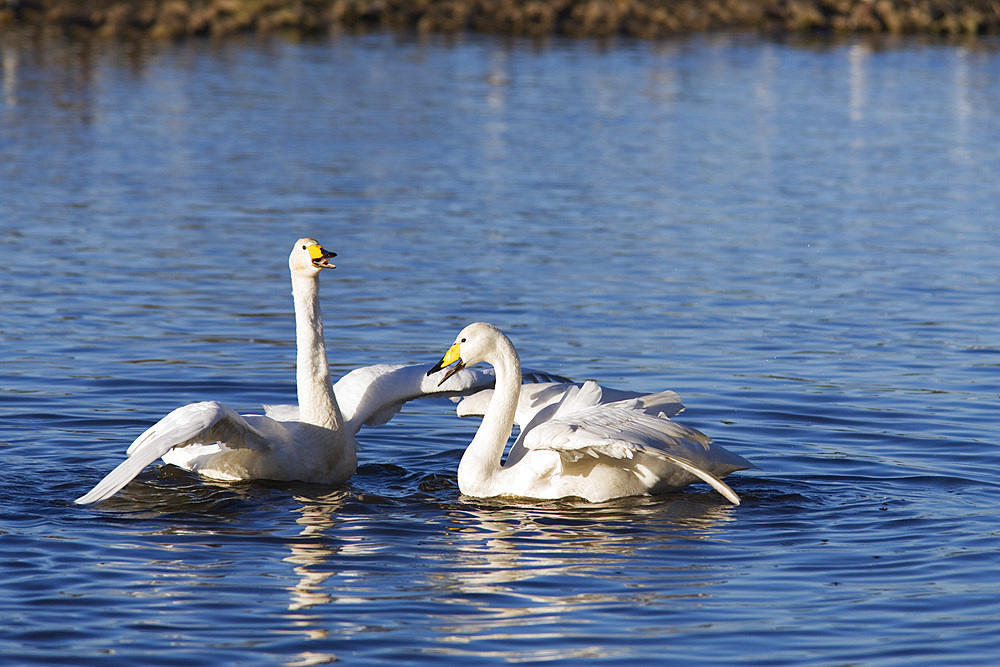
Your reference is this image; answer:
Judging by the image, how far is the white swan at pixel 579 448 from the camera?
9.27 m

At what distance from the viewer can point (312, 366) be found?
1007 centimetres

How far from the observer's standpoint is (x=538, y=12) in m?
57.2

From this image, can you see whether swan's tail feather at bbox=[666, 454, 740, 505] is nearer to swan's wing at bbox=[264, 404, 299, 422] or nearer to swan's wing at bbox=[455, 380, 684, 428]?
swan's wing at bbox=[455, 380, 684, 428]

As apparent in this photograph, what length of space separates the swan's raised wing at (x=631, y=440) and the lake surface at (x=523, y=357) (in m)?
0.32

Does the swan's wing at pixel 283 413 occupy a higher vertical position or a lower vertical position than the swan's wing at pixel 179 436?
lower

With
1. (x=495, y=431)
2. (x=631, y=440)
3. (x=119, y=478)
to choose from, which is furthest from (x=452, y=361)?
(x=119, y=478)

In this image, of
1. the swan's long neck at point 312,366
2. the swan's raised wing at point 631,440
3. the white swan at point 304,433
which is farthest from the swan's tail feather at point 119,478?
the swan's raised wing at point 631,440

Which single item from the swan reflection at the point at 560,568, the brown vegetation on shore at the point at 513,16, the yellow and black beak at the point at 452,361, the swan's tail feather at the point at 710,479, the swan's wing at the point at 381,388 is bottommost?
the swan reflection at the point at 560,568

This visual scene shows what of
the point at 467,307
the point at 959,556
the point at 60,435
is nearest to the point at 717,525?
the point at 959,556

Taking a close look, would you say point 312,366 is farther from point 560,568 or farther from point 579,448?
point 560,568

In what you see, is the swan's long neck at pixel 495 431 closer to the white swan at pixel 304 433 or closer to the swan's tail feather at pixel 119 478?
the white swan at pixel 304 433

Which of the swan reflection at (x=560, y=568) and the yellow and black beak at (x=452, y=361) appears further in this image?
the yellow and black beak at (x=452, y=361)

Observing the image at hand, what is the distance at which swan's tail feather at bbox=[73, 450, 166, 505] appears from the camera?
8.41 m

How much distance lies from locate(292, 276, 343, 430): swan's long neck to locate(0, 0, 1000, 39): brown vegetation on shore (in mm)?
43621
